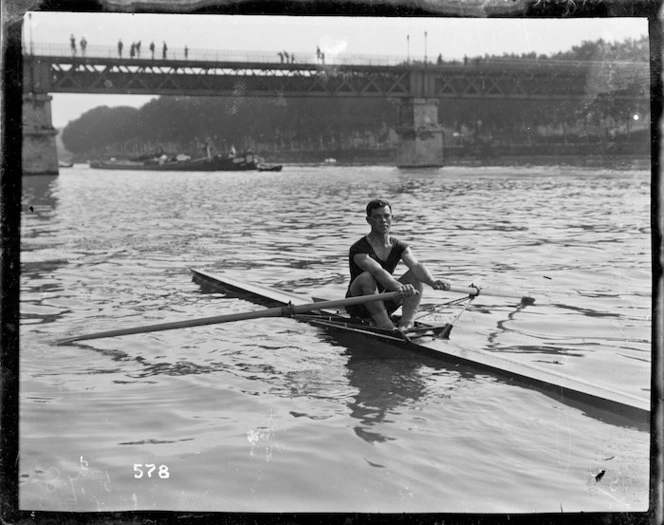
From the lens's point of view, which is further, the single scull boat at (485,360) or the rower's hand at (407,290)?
the rower's hand at (407,290)

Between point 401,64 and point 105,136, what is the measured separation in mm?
88210

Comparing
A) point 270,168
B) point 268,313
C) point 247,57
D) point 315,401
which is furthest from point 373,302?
point 270,168

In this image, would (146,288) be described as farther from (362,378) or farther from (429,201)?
(429,201)

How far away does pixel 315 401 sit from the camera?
658 cm

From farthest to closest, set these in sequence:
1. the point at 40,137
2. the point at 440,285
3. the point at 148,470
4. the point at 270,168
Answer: the point at 270,168, the point at 40,137, the point at 440,285, the point at 148,470

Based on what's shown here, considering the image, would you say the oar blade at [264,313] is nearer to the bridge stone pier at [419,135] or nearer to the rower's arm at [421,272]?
Result: the rower's arm at [421,272]

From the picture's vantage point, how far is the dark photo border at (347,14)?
145 inches

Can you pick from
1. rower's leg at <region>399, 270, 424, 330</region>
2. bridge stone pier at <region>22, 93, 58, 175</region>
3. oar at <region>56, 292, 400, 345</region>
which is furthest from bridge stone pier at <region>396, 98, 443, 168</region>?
oar at <region>56, 292, 400, 345</region>

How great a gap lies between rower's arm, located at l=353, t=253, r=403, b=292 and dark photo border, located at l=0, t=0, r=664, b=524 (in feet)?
12.4

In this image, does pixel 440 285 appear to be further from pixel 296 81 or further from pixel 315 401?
pixel 296 81

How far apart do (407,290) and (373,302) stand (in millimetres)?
590

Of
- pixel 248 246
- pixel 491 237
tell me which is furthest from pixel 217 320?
pixel 491 237

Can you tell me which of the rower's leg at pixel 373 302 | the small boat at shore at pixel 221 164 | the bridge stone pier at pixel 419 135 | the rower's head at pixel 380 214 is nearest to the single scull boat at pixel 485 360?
the rower's leg at pixel 373 302

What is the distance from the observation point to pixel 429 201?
94.8 ft
